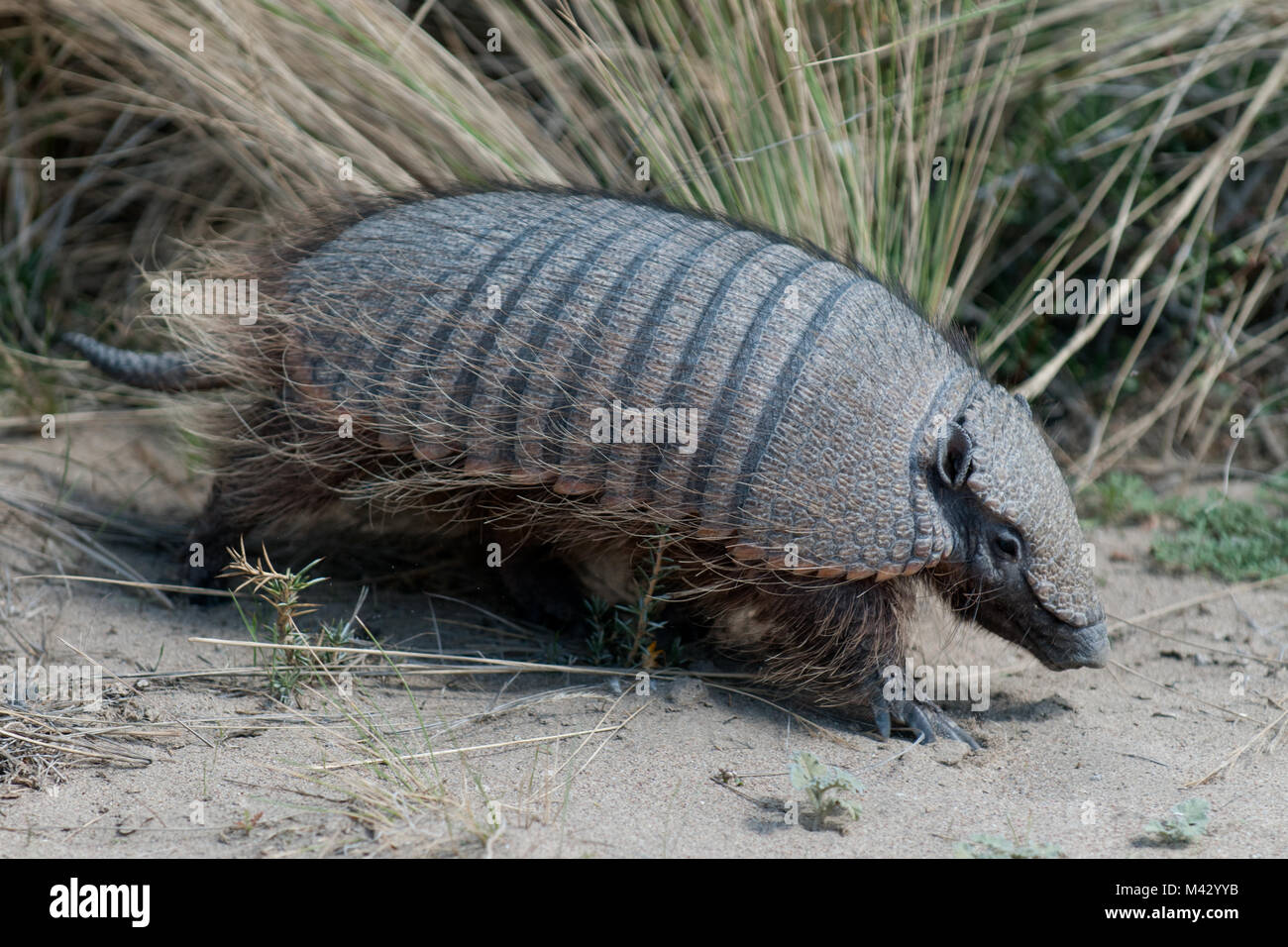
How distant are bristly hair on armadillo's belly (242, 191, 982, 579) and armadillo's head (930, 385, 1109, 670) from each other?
111 mm

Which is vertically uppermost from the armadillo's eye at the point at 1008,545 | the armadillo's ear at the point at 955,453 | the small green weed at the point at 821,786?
the armadillo's ear at the point at 955,453

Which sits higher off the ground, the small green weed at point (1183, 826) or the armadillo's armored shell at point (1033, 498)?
the armadillo's armored shell at point (1033, 498)

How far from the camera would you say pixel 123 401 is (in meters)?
6.02

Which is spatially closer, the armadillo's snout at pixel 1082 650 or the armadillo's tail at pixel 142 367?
the armadillo's snout at pixel 1082 650

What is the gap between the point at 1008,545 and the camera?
385cm

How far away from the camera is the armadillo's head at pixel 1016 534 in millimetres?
3770

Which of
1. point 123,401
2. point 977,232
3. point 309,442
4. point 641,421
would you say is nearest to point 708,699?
point 641,421

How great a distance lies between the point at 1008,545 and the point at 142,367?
3.34 metres

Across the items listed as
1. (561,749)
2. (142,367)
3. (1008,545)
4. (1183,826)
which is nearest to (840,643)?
(1008,545)

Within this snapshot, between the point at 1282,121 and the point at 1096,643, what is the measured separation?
381 centimetres

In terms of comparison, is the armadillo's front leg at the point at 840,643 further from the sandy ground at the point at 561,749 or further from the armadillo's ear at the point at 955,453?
the armadillo's ear at the point at 955,453

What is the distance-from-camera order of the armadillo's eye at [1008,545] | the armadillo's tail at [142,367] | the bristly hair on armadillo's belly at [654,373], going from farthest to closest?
the armadillo's tail at [142,367] → the armadillo's eye at [1008,545] → the bristly hair on armadillo's belly at [654,373]

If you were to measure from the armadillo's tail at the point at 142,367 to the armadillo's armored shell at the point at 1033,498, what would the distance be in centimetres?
284

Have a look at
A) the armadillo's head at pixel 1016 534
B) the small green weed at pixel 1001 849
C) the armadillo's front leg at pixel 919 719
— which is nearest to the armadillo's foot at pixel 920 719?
the armadillo's front leg at pixel 919 719
